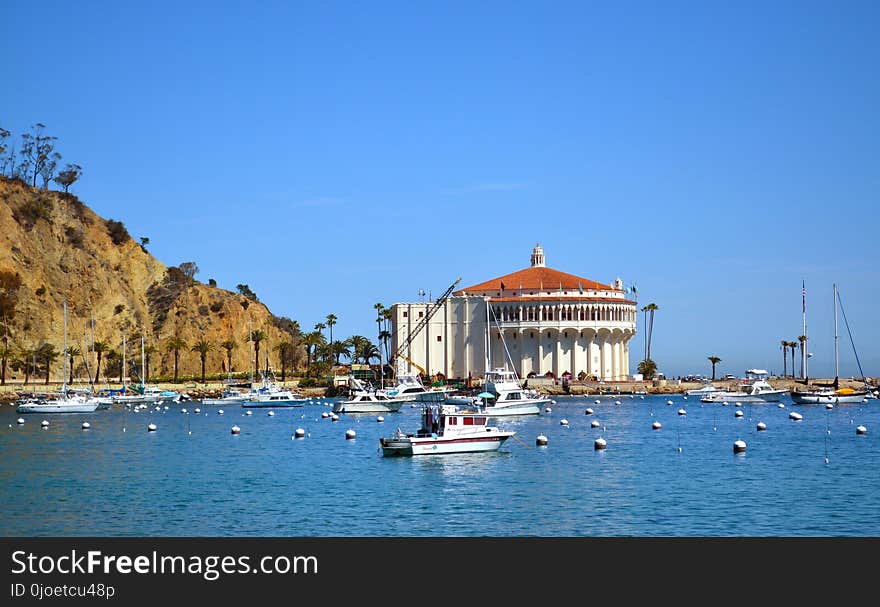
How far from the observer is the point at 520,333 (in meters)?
152

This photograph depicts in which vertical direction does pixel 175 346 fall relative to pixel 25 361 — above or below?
above

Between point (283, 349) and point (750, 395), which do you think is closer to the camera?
point (750, 395)

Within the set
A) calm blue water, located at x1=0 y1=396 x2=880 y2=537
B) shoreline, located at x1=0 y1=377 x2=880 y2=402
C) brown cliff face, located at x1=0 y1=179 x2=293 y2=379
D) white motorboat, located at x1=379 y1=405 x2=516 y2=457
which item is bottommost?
calm blue water, located at x1=0 y1=396 x2=880 y2=537

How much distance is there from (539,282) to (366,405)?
55.2 metres

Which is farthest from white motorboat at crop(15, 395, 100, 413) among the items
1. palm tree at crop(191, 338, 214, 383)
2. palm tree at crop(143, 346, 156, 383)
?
palm tree at crop(191, 338, 214, 383)

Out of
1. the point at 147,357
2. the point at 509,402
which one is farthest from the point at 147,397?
the point at 509,402

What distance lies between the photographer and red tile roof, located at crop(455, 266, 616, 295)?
508 feet

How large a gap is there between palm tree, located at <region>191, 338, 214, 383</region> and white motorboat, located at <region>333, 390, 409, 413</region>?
162 feet

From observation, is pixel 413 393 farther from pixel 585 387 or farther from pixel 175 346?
pixel 175 346

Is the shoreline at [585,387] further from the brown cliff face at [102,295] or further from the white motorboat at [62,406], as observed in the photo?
the white motorboat at [62,406]

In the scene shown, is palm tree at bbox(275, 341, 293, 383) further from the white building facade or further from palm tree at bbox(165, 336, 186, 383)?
the white building facade
